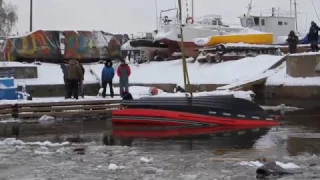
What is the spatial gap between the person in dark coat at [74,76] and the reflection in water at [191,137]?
5.49 metres

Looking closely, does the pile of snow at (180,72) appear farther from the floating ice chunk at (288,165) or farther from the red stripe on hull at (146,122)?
the floating ice chunk at (288,165)

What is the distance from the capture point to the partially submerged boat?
1572 centimetres

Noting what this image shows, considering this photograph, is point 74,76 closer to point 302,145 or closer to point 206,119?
point 206,119

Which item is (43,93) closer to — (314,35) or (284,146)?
(314,35)

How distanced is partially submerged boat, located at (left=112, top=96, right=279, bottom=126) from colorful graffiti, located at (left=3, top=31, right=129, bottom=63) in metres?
22.0

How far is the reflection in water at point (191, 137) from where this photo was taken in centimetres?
1244

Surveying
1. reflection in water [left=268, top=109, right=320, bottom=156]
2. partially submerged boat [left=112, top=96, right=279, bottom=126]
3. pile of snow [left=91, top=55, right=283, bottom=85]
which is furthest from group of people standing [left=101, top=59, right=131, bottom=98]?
pile of snow [left=91, top=55, right=283, bottom=85]

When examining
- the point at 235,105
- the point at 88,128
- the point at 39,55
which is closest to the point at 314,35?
the point at 235,105

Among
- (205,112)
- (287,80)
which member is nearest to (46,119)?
(205,112)

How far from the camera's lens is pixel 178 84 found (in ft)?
94.1

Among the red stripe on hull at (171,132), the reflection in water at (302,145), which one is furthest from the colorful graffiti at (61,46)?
the reflection in water at (302,145)

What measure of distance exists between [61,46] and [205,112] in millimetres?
23377

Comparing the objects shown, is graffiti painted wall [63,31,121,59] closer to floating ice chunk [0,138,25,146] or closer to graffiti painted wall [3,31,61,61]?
graffiti painted wall [3,31,61,61]

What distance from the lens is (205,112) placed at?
15844 millimetres
